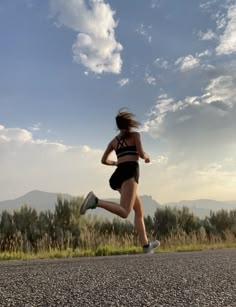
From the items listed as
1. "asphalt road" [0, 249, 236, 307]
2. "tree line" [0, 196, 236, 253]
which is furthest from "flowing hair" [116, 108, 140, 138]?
"tree line" [0, 196, 236, 253]

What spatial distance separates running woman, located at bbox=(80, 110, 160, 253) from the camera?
665 cm

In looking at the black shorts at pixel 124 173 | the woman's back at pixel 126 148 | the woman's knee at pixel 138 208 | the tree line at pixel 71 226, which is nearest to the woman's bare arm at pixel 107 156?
the woman's back at pixel 126 148

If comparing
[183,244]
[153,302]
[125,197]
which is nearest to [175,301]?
[153,302]

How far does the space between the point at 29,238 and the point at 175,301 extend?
33.8 feet

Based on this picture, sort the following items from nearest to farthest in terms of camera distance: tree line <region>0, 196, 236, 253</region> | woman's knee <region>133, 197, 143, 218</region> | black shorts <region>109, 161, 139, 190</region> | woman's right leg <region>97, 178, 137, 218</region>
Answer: woman's right leg <region>97, 178, 137, 218</region> → black shorts <region>109, 161, 139, 190</region> → woman's knee <region>133, 197, 143, 218</region> → tree line <region>0, 196, 236, 253</region>

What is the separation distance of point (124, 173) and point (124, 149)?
348 mm

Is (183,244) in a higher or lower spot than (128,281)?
higher

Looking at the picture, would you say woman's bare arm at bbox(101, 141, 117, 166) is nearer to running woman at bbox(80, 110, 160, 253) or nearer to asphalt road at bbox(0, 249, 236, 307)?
running woman at bbox(80, 110, 160, 253)

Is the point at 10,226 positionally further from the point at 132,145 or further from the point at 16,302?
the point at 16,302

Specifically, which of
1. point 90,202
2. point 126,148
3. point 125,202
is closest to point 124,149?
point 126,148

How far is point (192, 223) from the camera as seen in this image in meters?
16.0

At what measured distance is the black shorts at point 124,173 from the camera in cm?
672

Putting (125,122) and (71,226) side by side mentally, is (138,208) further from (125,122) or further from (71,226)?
(71,226)

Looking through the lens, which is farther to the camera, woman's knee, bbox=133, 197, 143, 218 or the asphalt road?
woman's knee, bbox=133, 197, 143, 218
